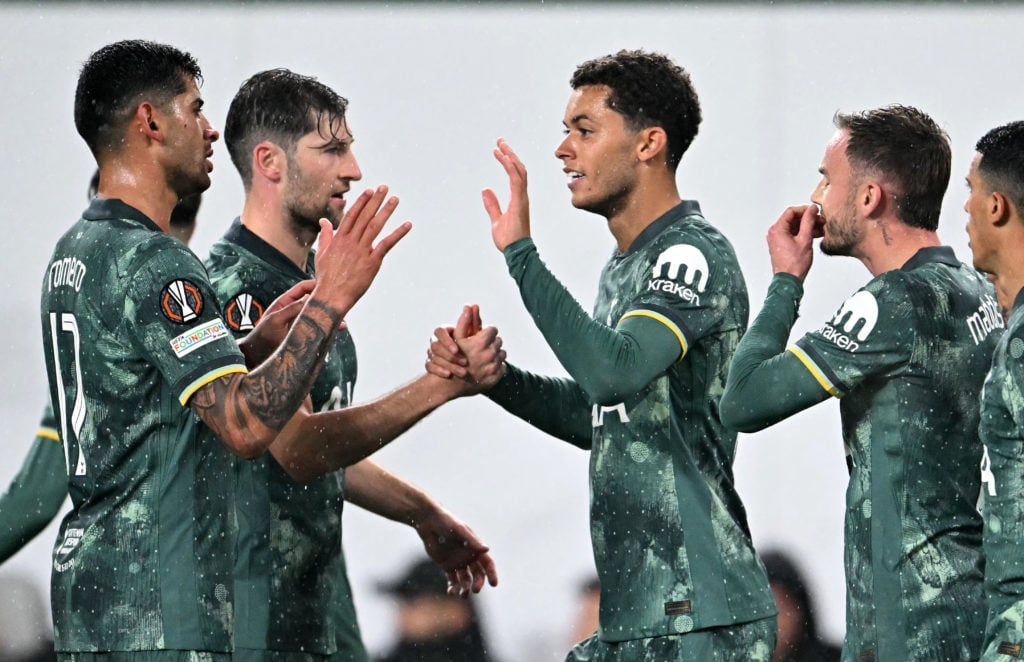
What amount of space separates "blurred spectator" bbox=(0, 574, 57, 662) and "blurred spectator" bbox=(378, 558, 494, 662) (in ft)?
4.89

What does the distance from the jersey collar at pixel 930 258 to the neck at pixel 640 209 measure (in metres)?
0.65

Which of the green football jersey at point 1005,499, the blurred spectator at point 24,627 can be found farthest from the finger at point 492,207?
the blurred spectator at point 24,627

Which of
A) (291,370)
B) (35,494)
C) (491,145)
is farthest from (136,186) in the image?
(491,145)

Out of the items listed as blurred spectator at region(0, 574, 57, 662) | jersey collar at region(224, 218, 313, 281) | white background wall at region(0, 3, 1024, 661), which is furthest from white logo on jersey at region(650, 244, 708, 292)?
blurred spectator at region(0, 574, 57, 662)

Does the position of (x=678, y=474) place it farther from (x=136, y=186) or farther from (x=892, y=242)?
(x=136, y=186)

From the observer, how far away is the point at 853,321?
353 centimetres

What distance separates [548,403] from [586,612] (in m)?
2.55

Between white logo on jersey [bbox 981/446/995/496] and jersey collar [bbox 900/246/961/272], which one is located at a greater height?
jersey collar [bbox 900/246/961/272]

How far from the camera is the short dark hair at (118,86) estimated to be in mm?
3541

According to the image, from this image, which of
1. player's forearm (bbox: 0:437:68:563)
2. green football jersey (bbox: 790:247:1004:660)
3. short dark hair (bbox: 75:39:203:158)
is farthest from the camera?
player's forearm (bbox: 0:437:68:563)

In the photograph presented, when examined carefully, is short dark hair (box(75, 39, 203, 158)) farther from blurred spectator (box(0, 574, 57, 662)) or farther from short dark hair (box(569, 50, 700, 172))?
blurred spectator (box(0, 574, 57, 662))

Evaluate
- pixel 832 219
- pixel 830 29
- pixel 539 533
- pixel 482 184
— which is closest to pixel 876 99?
pixel 830 29

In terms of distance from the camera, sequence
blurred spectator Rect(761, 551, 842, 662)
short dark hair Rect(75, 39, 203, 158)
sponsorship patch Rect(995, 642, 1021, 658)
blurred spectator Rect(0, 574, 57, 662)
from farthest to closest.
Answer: blurred spectator Rect(0, 574, 57, 662)
blurred spectator Rect(761, 551, 842, 662)
short dark hair Rect(75, 39, 203, 158)
sponsorship patch Rect(995, 642, 1021, 658)

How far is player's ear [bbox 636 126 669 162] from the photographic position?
13.1 feet
